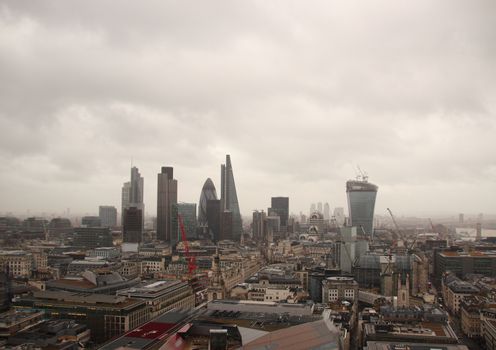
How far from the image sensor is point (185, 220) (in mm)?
60375

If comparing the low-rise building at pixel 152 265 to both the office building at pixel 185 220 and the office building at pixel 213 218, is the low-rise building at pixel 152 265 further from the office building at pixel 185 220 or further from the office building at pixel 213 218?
the office building at pixel 213 218

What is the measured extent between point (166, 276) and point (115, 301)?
11970 millimetres

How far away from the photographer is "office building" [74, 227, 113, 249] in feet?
152

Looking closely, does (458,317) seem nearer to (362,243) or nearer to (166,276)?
(362,243)

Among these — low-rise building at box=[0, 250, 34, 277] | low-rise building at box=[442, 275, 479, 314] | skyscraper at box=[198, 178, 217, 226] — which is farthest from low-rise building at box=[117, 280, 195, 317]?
skyscraper at box=[198, 178, 217, 226]

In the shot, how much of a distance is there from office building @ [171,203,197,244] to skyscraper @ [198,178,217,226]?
11.4ft

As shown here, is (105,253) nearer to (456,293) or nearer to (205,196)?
(456,293)

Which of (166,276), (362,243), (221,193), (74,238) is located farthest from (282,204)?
(166,276)

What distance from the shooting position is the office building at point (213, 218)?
6325cm

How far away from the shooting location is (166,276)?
30125mm

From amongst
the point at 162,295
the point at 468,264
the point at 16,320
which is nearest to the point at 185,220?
the point at 468,264

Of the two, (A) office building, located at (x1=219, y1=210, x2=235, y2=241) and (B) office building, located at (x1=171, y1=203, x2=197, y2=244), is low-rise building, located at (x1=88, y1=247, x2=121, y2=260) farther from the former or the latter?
(A) office building, located at (x1=219, y1=210, x2=235, y2=241)

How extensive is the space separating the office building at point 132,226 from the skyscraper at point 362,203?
868 inches

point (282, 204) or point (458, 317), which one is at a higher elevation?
point (282, 204)
